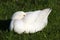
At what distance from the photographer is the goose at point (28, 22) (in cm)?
718

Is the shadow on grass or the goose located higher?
the goose

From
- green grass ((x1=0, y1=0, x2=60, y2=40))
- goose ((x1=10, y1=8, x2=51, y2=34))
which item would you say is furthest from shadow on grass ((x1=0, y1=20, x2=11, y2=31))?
goose ((x1=10, y1=8, x2=51, y2=34))

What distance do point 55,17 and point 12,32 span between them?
2069mm

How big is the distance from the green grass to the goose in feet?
0.44

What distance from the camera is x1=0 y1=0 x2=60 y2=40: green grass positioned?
7.17 metres

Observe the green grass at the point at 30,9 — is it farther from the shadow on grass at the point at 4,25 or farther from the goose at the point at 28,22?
the goose at the point at 28,22

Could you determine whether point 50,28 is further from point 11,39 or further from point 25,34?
point 11,39

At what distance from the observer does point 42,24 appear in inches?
299

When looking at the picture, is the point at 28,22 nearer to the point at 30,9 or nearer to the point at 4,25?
the point at 4,25

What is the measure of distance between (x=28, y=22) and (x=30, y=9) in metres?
2.09

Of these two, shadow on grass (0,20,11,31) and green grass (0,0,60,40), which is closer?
green grass (0,0,60,40)

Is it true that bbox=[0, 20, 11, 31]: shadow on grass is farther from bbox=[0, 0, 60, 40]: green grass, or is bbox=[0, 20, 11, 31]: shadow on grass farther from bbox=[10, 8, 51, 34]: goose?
bbox=[10, 8, 51, 34]: goose

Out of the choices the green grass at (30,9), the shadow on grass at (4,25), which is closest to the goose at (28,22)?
the green grass at (30,9)

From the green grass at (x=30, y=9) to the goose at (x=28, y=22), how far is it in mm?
135
